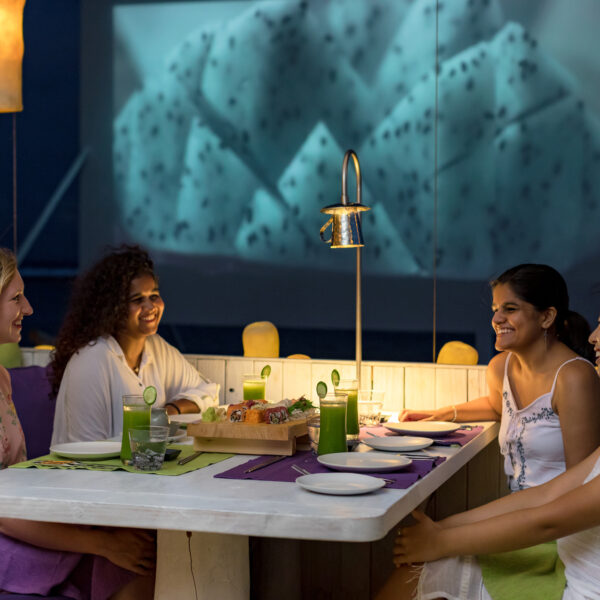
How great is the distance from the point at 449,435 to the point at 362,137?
614 cm

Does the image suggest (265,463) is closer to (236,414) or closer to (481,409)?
(236,414)

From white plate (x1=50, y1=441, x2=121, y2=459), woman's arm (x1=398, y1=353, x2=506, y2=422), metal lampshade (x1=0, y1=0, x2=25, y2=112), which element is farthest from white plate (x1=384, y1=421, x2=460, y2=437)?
metal lampshade (x1=0, y1=0, x2=25, y2=112)

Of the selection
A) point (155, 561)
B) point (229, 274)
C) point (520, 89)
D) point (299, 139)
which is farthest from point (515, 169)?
point (155, 561)

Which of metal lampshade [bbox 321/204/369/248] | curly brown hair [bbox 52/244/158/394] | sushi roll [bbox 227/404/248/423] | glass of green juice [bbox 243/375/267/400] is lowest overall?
sushi roll [bbox 227/404/248/423]

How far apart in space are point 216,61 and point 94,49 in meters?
1.32

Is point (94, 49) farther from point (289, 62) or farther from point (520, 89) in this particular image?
point (520, 89)

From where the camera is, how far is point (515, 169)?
738 centimetres

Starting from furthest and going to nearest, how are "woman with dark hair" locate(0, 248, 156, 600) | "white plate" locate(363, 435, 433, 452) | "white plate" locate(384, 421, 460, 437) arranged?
"white plate" locate(384, 421, 460, 437) → "white plate" locate(363, 435, 433, 452) → "woman with dark hair" locate(0, 248, 156, 600)

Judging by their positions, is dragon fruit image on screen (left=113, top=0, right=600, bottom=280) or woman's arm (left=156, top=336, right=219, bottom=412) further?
dragon fruit image on screen (left=113, top=0, right=600, bottom=280)

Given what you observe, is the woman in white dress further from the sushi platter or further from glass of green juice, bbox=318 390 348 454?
the sushi platter

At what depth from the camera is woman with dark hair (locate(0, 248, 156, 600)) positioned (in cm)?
177

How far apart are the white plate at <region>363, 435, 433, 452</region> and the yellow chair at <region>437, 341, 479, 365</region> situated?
0.97 m

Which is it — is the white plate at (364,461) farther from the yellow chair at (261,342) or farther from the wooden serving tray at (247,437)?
the yellow chair at (261,342)

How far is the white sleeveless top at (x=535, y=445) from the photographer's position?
7.18 feet
